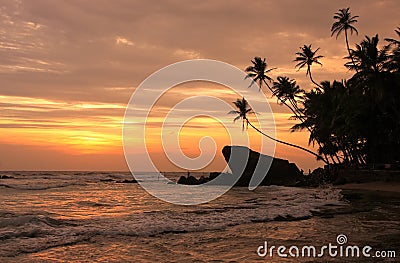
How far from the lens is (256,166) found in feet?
193

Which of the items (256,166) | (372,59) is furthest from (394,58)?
(256,166)

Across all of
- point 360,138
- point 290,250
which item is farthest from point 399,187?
point 290,250

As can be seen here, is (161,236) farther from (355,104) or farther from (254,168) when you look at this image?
(254,168)

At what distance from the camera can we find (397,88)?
3528cm

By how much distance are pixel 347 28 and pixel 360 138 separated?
11948 mm

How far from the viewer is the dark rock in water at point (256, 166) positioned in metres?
58.0

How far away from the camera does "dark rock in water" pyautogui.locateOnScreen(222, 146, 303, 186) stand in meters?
58.0

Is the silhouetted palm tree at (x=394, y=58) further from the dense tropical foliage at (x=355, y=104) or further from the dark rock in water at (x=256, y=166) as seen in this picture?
the dark rock in water at (x=256, y=166)

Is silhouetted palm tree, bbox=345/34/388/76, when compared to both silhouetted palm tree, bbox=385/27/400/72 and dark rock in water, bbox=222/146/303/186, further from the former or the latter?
dark rock in water, bbox=222/146/303/186

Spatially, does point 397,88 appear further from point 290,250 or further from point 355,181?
point 290,250

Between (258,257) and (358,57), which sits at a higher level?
(358,57)

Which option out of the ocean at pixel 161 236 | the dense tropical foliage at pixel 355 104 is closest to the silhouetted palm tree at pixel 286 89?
the dense tropical foliage at pixel 355 104

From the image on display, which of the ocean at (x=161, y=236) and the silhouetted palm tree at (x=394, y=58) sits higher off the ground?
the silhouetted palm tree at (x=394, y=58)

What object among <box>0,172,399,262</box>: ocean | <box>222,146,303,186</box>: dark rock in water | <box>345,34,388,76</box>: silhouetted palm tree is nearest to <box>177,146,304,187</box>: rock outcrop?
<box>222,146,303,186</box>: dark rock in water
